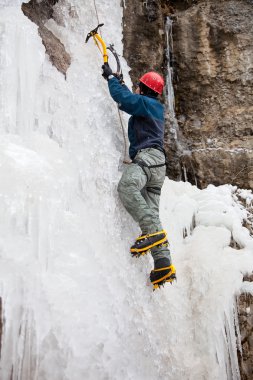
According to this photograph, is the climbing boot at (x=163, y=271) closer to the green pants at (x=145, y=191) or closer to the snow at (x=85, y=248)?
the green pants at (x=145, y=191)

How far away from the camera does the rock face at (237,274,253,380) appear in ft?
14.2

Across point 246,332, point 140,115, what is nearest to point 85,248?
point 140,115

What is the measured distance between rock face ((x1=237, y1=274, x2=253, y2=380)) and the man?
124cm

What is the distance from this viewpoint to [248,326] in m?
4.49

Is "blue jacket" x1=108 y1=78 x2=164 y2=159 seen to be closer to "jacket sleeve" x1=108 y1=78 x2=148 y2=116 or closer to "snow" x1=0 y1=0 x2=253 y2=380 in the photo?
"jacket sleeve" x1=108 y1=78 x2=148 y2=116

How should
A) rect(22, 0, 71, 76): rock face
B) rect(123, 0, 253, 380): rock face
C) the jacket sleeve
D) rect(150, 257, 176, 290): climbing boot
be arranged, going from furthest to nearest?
rect(123, 0, 253, 380): rock face
rect(22, 0, 71, 76): rock face
the jacket sleeve
rect(150, 257, 176, 290): climbing boot

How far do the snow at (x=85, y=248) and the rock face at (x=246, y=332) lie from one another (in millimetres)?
152

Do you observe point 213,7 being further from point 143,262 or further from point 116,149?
point 143,262

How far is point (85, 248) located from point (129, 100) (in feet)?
4.99

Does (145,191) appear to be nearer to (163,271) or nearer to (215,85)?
(163,271)

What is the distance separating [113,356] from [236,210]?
271cm

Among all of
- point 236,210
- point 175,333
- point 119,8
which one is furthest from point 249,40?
point 175,333

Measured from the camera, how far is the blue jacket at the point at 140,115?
4145 mm

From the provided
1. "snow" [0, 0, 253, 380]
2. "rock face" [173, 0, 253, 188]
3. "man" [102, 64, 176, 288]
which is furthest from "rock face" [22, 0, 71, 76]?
"rock face" [173, 0, 253, 188]
